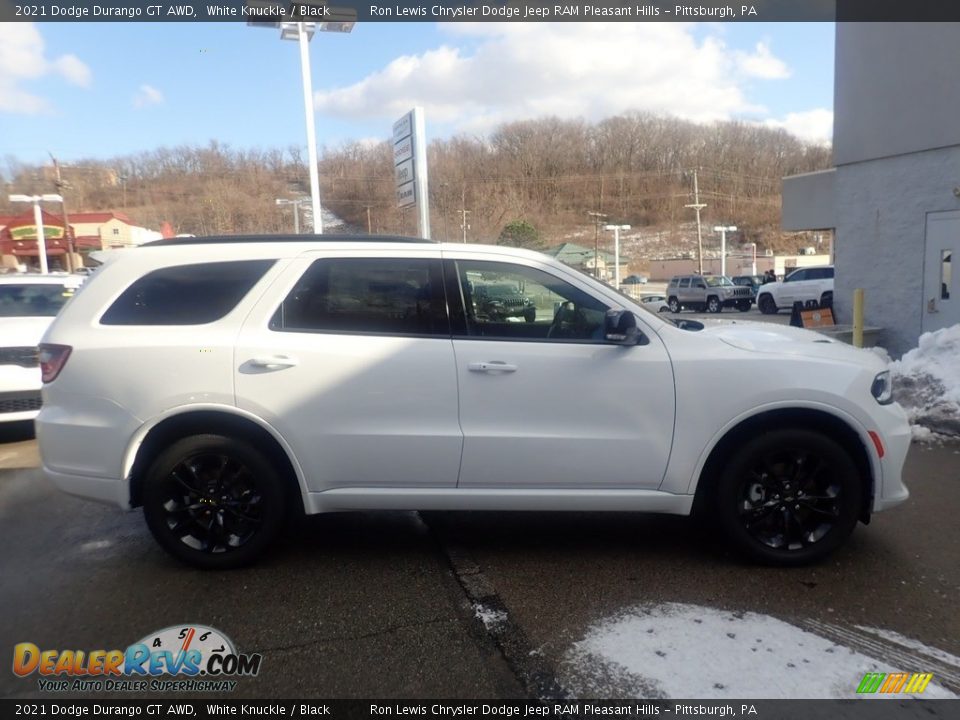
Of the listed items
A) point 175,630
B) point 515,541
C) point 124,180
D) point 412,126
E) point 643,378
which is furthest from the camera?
point 124,180

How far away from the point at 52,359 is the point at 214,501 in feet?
3.90

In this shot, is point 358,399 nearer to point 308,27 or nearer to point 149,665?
point 149,665

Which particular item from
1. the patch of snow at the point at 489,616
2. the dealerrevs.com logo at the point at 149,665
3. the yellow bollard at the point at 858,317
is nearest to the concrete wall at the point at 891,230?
the yellow bollard at the point at 858,317

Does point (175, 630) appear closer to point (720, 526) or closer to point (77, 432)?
point (77, 432)

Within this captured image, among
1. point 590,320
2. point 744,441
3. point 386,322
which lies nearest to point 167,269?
point 386,322

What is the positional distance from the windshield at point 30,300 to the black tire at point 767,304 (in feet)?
87.5

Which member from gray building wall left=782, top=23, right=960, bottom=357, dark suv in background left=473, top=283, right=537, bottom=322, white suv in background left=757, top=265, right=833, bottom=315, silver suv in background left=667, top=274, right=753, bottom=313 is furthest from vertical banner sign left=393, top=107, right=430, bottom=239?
silver suv in background left=667, top=274, right=753, bottom=313

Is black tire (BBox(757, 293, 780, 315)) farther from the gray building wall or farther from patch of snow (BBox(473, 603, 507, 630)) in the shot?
patch of snow (BBox(473, 603, 507, 630))

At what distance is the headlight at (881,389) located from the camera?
3.79m

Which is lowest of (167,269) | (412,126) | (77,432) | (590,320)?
(77,432)

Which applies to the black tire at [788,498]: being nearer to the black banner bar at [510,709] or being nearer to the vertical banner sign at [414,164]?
the black banner bar at [510,709]

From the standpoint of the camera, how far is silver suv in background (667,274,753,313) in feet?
109

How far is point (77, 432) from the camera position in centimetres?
382

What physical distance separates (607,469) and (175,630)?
2.31 meters
